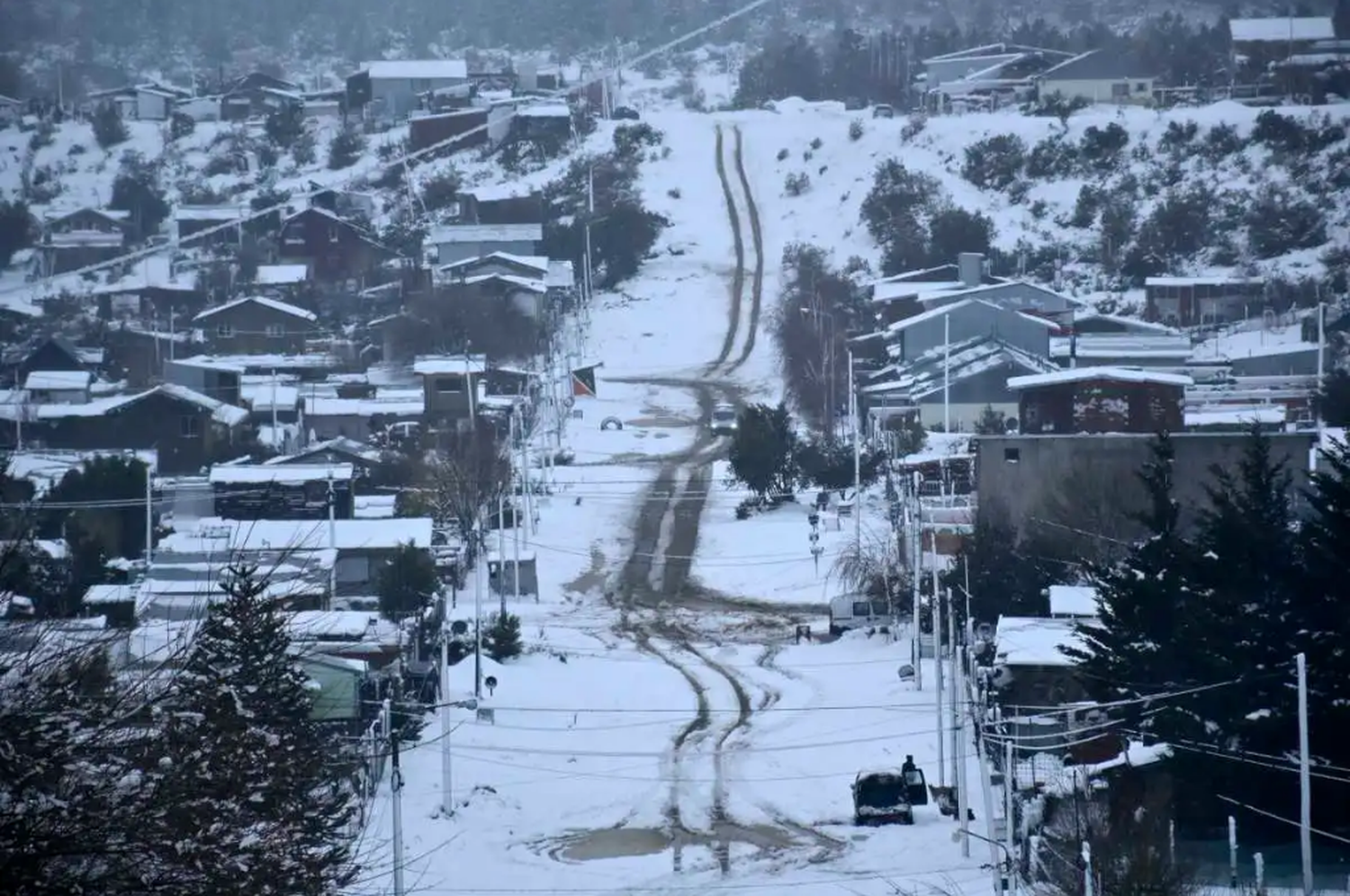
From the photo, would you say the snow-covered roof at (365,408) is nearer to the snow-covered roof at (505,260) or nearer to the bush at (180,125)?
the snow-covered roof at (505,260)

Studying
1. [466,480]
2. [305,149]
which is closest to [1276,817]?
[466,480]

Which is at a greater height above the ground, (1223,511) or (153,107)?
(153,107)

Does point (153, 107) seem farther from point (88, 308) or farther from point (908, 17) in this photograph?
point (908, 17)

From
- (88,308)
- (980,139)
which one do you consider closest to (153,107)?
(88,308)

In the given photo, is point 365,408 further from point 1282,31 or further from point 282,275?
point 1282,31

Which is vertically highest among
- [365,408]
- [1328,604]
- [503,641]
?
[365,408]

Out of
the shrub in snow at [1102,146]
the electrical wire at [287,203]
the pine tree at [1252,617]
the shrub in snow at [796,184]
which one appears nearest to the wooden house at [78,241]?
the electrical wire at [287,203]

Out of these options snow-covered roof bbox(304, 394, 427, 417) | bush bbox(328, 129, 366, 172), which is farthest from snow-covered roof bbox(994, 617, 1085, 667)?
bush bbox(328, 129, 366, 172)

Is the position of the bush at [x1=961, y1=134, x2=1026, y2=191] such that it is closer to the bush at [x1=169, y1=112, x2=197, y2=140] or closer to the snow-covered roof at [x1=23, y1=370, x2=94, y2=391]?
the snow-covered roof at [x1=23, y1=370, x2=94, y2=391]
